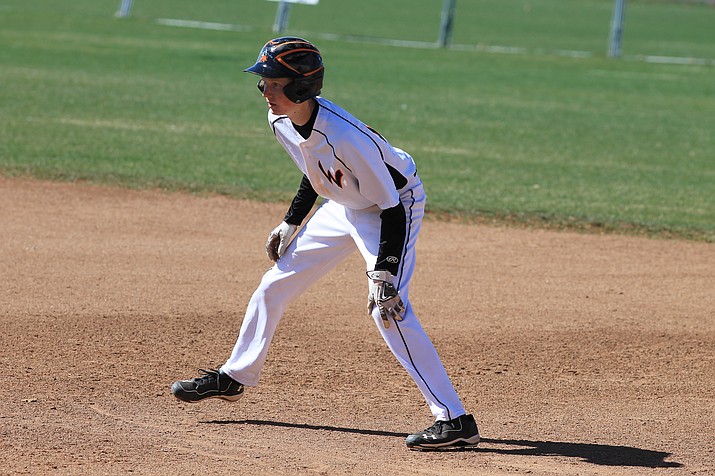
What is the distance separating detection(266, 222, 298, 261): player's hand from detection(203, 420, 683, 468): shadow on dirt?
85 centimetres

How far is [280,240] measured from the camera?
5316mm

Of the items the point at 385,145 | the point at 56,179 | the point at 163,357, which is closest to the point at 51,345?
the point at 163,357

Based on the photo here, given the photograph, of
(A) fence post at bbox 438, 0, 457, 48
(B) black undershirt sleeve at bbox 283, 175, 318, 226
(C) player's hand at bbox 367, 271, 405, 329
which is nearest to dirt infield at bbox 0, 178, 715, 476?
(C) player's hand at bbox 367, 271, 405, 329

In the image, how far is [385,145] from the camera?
4793 mm

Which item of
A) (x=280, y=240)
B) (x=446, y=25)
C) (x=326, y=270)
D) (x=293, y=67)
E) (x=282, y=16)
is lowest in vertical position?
(x=326, y=270)

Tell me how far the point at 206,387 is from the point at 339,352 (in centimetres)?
129

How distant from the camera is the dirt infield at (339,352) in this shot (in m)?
4.81

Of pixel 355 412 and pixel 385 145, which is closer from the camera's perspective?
pixel 385 145

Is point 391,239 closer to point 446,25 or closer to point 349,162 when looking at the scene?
point 349,162

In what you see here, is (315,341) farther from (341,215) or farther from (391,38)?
(391,38)

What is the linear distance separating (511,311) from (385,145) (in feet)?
9.17

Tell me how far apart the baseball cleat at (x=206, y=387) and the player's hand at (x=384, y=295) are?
99 centimetres

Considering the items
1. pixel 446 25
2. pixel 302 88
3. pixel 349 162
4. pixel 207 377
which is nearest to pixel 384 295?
pixel 349 162

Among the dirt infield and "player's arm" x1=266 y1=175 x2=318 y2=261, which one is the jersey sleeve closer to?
"player's arm" x1=266 y1=175 x2=318 y2=261
